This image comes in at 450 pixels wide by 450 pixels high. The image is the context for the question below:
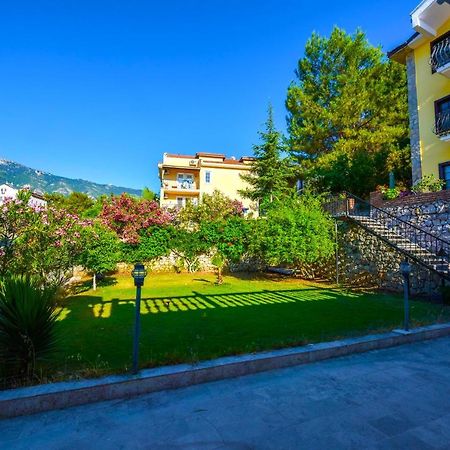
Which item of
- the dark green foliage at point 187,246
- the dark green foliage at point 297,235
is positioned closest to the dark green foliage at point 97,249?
the dark green foliage at point 187,246

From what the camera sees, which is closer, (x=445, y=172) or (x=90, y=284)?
(x=90, y=284)

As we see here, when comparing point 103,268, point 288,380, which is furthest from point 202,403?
point 103,268

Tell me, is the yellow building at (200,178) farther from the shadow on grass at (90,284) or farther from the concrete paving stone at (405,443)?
the concrete paving stone at (405,443)

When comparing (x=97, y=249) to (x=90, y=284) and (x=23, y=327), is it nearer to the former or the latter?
(x=90, y=284)

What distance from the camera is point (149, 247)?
56.7 ft

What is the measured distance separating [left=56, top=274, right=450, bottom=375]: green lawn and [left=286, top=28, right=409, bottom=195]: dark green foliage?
11.9m

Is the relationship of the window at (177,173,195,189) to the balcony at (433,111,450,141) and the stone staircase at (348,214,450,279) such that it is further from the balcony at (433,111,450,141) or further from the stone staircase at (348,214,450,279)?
the balcony at (433,111,450,141)

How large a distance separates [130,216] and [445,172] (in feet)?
54.2

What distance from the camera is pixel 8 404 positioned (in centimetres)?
276

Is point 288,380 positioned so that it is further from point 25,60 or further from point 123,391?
point 25,60

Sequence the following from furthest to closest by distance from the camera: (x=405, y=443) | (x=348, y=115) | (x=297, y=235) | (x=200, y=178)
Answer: (x=200, y=178)
(x=348, y=115)
(x=297, y=235)
(x=405, y=443)

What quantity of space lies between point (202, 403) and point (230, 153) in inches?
1423

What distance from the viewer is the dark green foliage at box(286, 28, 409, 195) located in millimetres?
19688

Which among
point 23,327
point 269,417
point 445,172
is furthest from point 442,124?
point 23,327
